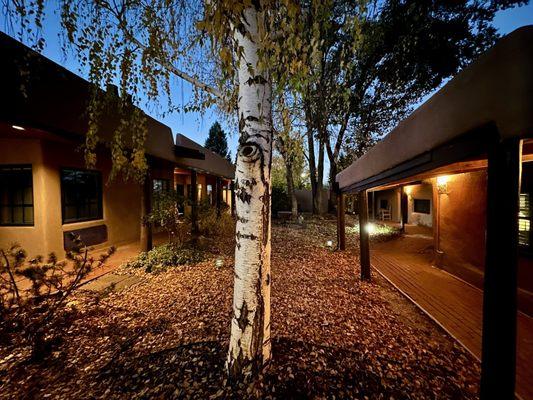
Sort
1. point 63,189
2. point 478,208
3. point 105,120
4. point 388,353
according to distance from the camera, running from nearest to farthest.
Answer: point 388,353, point 105,120, point 478,208, point 63,189

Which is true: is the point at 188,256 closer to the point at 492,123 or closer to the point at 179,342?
the point at 179,342

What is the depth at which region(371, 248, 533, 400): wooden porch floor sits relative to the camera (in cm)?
274

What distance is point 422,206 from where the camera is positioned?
1321 cm

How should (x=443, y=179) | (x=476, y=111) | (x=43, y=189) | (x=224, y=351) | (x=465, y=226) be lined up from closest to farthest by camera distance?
(x=476, y=111) → (x=224, y=351) → (x=465, y=226) → (x=43, y=189) → (x=443, y=179)

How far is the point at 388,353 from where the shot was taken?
257cm

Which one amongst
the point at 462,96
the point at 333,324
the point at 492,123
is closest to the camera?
the point at 492,123

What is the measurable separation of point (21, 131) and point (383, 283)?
8.40m

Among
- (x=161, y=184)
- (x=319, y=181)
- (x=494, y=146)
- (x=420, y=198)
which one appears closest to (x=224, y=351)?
(x=494, y=146)

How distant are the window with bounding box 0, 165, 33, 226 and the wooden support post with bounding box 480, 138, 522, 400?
8.25 meters

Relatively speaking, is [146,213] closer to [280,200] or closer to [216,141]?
[280,200]

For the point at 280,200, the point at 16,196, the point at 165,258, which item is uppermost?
the point at 16,196

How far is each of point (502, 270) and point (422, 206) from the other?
13837mm

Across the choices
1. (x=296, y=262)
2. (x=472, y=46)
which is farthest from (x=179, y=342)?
(x=472, y=46)

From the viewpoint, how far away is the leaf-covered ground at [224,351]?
2004mm
